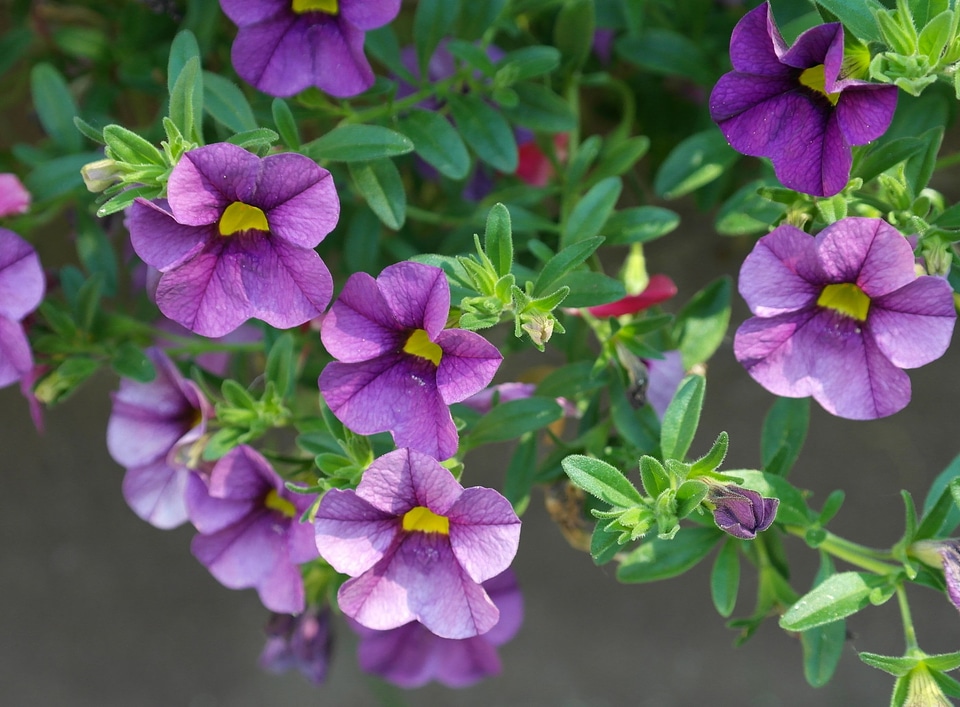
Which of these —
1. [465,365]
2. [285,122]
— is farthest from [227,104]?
[465,365]

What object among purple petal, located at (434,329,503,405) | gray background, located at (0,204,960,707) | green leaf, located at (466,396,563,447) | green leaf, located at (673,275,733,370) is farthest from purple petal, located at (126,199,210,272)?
gray background, located at (0,204,960,707)

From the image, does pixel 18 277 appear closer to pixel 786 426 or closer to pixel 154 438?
pixel 154 438

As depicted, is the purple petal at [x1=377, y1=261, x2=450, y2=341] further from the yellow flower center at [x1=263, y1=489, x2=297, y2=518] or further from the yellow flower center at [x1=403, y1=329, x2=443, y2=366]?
the yellow flower center at [x1=263, y1=489, x2=297, y2=518]

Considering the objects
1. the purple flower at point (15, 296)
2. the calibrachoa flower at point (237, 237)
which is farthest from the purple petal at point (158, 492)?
the calibrachoa flower at point (237, 237)

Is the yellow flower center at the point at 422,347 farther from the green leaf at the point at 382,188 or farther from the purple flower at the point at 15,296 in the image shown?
the purple flower at the point at 15,296

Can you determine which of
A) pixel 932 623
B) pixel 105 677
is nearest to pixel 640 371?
pixel 932 623

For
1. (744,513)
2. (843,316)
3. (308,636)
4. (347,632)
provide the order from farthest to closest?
(347,632) < (308,636) < (843,316) < (744,513)

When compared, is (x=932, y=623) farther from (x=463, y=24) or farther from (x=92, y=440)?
(x=92, y=440)
